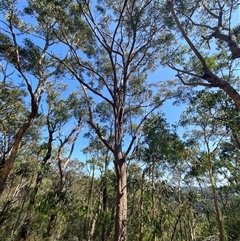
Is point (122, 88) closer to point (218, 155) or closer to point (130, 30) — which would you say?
point (130, 30)

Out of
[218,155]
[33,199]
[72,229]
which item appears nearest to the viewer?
[33,199]

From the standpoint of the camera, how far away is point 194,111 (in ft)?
22.9

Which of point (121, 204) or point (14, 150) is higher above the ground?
point (14, 150)

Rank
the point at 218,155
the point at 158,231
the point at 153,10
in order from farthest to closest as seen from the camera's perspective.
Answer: the point at 218,155 < the point at 158,231 < the point at 153,10

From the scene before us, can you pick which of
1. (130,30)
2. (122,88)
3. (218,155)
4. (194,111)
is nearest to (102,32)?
(130,30)

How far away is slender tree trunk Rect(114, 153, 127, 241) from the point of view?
14.8ft

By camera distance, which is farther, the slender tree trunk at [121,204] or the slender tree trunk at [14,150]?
the slender tree trunk at [14,150]

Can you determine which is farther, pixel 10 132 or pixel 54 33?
pixel 10 132

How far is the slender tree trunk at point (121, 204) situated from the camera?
4.51 meters

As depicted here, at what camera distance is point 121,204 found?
4816 millimetres

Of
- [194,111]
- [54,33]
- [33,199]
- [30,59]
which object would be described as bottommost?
[33,199]

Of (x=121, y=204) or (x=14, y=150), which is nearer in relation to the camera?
(x=121, y=204)

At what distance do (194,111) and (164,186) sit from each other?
2.75 metres

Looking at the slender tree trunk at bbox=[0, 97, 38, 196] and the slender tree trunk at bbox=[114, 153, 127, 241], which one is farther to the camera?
the slender tree trunk at bbox=[0, 97, 38, 196]
